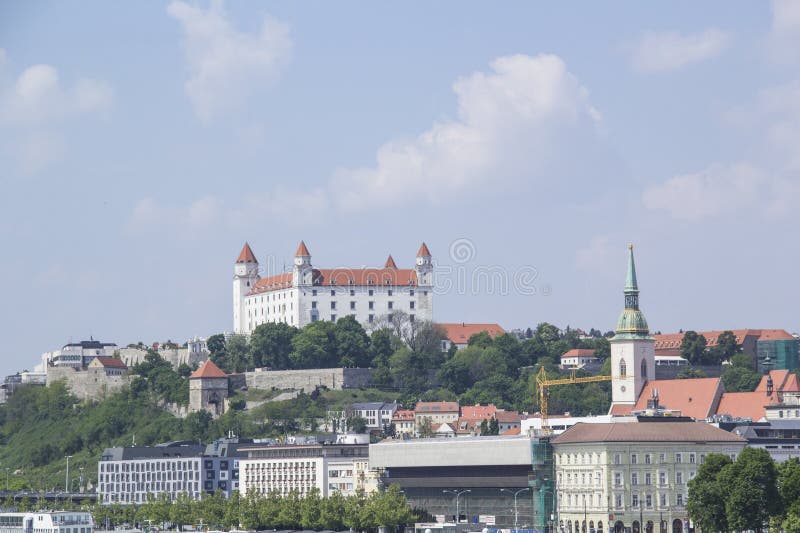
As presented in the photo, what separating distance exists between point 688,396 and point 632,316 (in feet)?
35.7

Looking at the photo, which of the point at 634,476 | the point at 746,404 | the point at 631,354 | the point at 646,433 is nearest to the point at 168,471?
the point at 631,354

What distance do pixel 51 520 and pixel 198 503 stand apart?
32008 millimetres

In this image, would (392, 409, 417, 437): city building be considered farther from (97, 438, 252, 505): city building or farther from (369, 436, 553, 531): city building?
(369, 436, 553, 531): city building

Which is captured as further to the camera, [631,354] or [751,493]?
[631,354]

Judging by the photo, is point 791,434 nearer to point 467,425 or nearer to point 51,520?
point 467,425

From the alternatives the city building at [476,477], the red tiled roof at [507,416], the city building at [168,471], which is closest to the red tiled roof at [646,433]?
the city building at [476,477]

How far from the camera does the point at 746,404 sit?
17850 centimetres

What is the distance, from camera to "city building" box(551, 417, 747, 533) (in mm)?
136000

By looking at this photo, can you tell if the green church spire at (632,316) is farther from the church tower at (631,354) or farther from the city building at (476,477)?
the city building at (476,477)

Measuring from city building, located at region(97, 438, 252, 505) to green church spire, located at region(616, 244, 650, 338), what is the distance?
3758 cm

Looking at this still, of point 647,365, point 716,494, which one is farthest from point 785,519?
point 647,365

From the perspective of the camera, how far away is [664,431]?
13950cm

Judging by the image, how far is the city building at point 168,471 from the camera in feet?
597

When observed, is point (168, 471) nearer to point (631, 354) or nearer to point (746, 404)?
point (631, 354)
